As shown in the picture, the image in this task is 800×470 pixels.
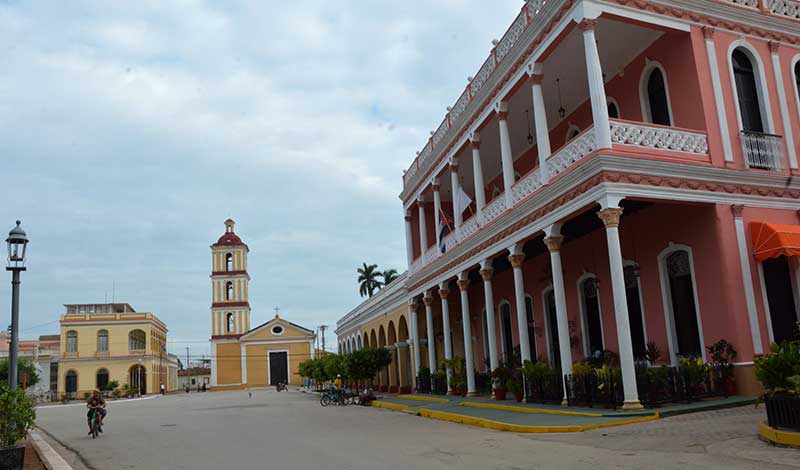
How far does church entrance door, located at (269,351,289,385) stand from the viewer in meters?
74.1

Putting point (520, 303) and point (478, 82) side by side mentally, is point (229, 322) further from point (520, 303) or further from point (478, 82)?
point (520, 303)

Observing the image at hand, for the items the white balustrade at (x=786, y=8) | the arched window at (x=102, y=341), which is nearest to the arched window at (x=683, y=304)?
the white balustrade at (x=786, y=8)

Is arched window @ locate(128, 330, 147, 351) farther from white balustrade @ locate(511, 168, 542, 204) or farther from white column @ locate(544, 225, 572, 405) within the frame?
white column @ locate(544, 225, 572, 405)

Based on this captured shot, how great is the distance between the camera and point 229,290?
76062mm

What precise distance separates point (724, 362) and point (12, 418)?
1301 centimetres

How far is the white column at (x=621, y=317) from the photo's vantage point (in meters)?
12.8

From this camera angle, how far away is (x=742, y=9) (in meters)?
15.5

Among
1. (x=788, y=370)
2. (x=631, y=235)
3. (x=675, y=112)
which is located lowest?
(x=788, y=370)

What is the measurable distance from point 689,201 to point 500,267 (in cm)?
991

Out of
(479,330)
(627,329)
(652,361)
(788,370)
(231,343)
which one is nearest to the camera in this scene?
(788,370)

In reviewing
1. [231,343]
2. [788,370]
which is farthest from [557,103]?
[231,343]

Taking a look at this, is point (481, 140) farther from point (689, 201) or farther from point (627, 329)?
point (627, 329)

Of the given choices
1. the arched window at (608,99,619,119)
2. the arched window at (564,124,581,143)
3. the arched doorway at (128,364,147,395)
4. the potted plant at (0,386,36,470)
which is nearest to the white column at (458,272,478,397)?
the arched window at (564,124,581,143)

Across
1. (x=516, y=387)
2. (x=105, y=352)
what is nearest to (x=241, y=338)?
(x=105, y=352)
